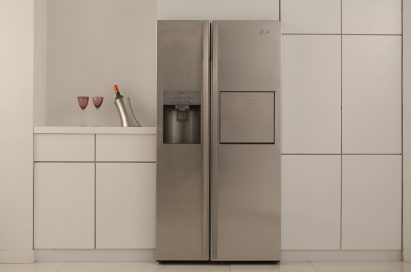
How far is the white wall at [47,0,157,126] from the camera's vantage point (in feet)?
13.3

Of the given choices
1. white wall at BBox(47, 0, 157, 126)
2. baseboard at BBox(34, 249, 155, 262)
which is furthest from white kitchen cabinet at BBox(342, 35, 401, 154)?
baseboard at BBox(34, 249, 155, 262)

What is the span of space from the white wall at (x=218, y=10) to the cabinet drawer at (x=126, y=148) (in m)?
0.86

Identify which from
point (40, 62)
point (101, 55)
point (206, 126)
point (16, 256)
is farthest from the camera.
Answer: point (101, 55)

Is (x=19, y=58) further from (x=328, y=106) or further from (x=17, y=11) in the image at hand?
(x=328, y=106)

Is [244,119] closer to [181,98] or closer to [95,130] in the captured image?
[181,98]

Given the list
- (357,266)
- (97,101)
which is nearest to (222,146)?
(97,101)

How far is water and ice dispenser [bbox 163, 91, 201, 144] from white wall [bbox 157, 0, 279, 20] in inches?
22.2

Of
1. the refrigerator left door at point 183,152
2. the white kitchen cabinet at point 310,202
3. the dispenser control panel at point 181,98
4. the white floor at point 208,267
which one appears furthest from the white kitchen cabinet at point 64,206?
the white kitchen cabinet at point 310,202

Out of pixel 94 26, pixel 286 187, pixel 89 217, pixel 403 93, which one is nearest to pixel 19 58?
pixel 94 26

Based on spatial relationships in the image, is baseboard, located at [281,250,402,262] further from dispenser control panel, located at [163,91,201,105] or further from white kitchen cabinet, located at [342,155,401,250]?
dispenser control panel, located at [163,91,201,105]

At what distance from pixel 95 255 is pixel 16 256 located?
54 centimetres

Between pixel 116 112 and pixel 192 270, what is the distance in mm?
1448

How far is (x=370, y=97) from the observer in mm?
3566

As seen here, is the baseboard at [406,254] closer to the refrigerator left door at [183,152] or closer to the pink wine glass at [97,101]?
the refrigerator left door at [183,152]
